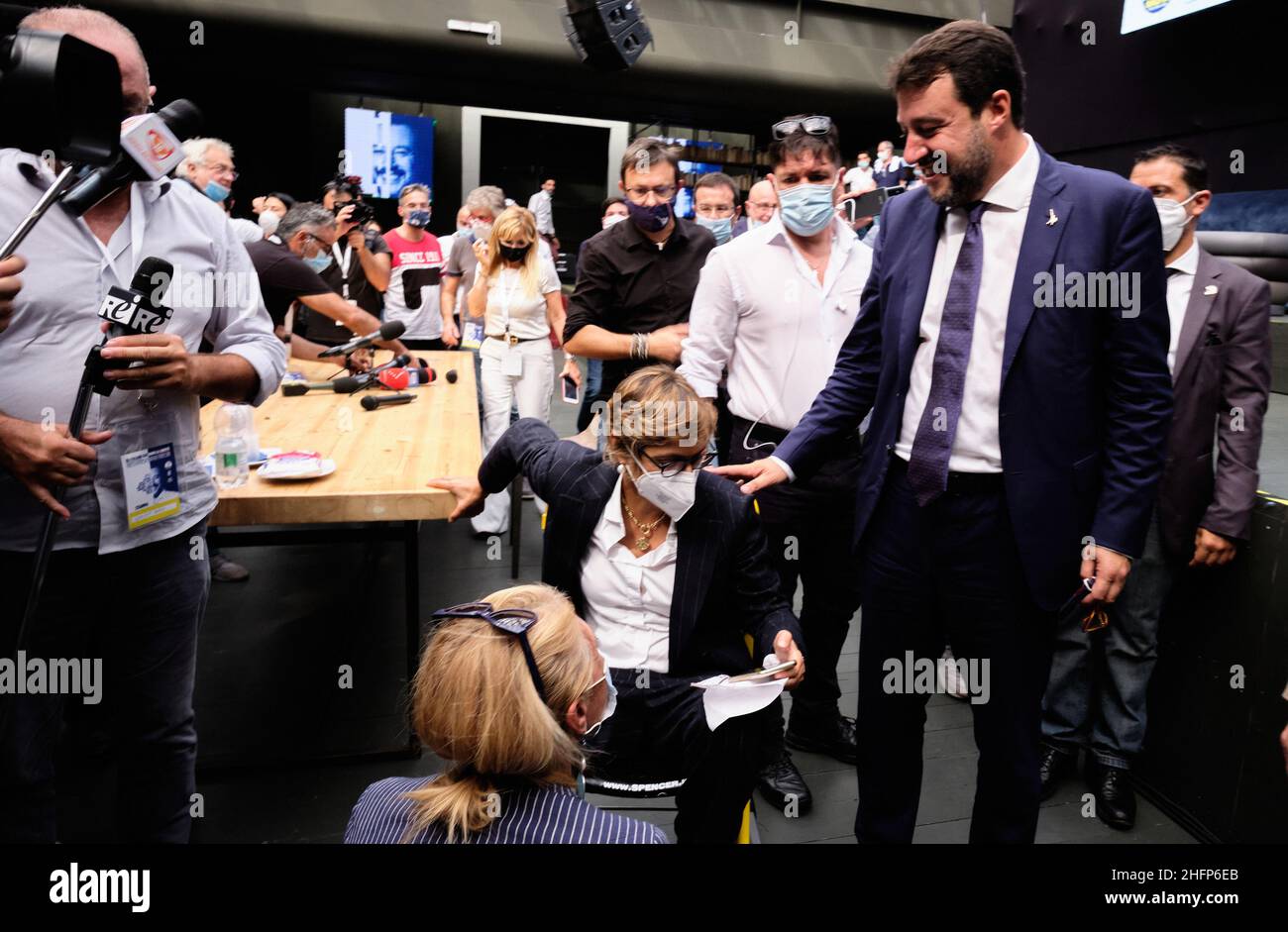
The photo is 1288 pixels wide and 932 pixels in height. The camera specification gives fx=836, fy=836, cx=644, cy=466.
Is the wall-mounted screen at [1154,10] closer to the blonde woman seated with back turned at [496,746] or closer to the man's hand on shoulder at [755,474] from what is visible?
the man's hand on shoulder at [755,474]

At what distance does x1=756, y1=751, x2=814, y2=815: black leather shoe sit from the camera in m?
2.38

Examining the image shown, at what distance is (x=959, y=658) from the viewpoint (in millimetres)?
1817

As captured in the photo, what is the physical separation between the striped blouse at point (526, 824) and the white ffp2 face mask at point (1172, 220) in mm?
2159

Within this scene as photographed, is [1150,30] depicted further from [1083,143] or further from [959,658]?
[959,658]

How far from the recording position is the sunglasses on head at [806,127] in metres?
2.42

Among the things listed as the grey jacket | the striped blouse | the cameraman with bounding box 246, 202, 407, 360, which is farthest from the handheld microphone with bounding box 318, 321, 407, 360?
the grey jacket

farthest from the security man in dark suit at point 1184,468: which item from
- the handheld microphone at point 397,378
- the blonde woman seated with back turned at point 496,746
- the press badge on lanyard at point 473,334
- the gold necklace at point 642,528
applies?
the press badge on lanyard at point 473,334

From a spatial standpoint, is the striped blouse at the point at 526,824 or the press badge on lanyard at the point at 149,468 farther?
the press badge on lanyard at the point at 149,468

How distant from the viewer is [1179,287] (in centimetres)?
229

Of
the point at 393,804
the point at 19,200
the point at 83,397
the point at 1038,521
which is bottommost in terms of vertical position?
the point at 393,804

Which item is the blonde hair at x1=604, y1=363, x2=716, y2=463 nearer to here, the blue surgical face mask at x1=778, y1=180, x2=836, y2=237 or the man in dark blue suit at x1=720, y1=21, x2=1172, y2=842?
the man in dark blue suit at x1=720, y1=21, x2=1172, y2=842

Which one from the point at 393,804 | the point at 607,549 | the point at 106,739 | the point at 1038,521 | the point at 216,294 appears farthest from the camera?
the point at 106,739

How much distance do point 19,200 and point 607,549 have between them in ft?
4.12
